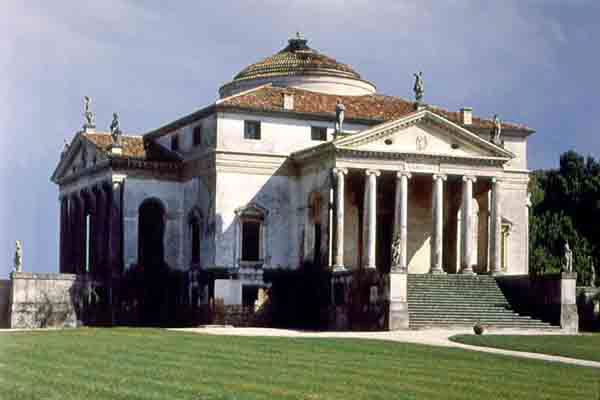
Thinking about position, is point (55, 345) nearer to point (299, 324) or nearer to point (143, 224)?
point (299, 324)

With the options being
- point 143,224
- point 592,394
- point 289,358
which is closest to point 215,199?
point 143,224

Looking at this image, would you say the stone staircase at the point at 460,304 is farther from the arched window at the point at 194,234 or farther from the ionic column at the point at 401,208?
the arched window at the point at 194,234

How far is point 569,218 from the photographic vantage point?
92.6 m

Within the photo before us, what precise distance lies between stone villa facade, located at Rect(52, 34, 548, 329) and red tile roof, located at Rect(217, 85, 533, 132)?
0.45ft

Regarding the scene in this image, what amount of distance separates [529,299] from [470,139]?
32.6 feet

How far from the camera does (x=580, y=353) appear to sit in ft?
126

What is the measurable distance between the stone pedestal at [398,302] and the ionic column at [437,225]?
8.73 m

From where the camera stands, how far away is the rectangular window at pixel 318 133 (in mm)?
68375

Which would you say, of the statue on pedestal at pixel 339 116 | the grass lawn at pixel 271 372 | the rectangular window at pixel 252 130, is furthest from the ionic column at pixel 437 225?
the grass lawn at pixel 271 372

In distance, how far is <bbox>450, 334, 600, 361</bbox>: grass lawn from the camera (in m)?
38.8

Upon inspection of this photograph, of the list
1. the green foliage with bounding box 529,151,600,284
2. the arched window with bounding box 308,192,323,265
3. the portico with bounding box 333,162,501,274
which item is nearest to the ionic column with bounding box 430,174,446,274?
the portico with bounding box 333,162,501,274

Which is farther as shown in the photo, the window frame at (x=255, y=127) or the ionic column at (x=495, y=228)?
the window frame at (x=255, y=127)

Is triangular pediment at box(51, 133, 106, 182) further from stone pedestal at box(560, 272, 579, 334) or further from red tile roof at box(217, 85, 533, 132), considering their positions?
stone pedestal at box(560, 272, 579, 334)

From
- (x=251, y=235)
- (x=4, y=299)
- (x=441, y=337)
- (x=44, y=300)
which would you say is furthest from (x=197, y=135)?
(x=441, y=337)
